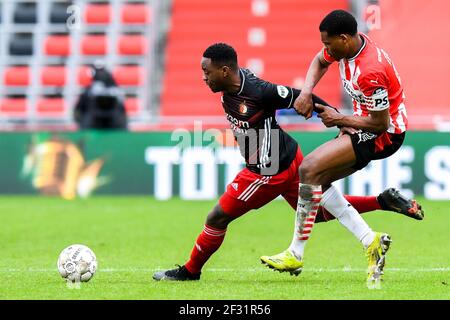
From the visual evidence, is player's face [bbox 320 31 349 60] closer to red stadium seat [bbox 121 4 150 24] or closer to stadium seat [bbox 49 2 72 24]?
red stadium seat [bbox 121 4 150 24]

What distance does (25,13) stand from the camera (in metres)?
24.5

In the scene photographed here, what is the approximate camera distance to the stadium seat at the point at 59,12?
2411cm

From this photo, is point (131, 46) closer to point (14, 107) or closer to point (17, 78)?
point (17, 78)

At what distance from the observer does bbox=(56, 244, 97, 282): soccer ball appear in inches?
320

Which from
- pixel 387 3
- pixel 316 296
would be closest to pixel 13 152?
pixel 387 3

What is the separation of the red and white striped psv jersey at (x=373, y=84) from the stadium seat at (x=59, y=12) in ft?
53.5

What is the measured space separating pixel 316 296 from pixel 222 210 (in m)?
1.40

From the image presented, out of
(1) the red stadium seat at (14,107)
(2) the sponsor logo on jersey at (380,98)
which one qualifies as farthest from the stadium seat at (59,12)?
(2) the sponsor logo on jersey at (380,98)

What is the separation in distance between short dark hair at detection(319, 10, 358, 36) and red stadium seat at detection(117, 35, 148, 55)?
52.3 feet

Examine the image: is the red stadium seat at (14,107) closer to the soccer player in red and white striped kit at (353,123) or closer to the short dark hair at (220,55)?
the short dark hair at (220,55)

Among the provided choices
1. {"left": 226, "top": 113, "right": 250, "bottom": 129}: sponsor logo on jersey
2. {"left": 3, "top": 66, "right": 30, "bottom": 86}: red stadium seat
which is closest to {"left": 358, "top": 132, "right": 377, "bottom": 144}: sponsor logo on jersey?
{"left": 226, "top": 113, "right": 250, "bottom": 129}: sponsor logo on jersey

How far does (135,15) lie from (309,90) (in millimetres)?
16200

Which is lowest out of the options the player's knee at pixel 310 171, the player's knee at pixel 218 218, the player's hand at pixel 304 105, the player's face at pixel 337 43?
the player's knee at pixel 218 218

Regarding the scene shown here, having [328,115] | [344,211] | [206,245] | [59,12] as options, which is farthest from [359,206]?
[59,12]
